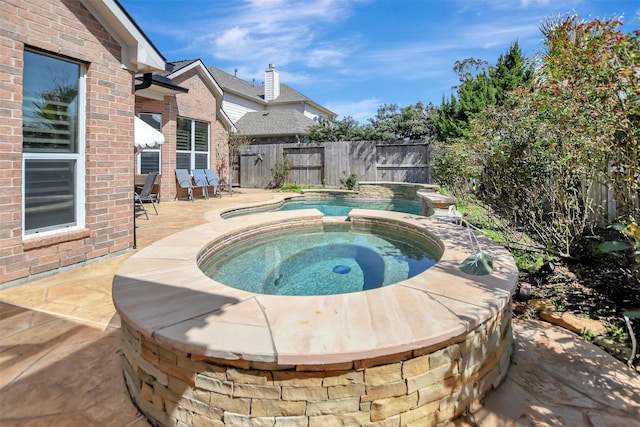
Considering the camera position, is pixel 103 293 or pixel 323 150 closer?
pixel 103 293

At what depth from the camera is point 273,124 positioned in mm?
22188

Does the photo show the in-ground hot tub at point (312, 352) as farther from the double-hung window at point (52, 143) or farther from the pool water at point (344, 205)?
the pool water at point (344, 205)

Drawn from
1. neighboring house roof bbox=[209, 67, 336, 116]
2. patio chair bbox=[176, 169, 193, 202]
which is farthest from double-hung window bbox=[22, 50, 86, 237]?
neighboring house roof bbox=[209, 67, 336, 116]

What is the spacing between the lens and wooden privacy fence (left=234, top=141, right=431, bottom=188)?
577 inches

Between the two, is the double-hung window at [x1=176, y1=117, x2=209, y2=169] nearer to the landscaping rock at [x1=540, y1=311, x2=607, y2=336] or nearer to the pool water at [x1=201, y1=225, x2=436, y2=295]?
the pool water at [x1=201, y1=225, x2=436, y2=295]

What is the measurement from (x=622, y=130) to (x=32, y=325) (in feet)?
17.8

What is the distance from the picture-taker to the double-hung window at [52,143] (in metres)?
4.01

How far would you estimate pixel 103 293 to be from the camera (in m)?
3.70

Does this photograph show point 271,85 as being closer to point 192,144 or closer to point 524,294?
point 192,144

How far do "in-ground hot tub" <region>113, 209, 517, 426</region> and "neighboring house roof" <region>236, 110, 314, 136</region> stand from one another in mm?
19552

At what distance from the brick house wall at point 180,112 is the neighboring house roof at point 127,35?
17.6 feet

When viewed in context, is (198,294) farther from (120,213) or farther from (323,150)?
(323,150)

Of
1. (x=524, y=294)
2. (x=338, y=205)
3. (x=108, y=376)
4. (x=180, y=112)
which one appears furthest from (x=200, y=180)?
(x=524, y=294)

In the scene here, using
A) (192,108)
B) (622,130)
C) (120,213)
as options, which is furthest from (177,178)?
(622,130)
